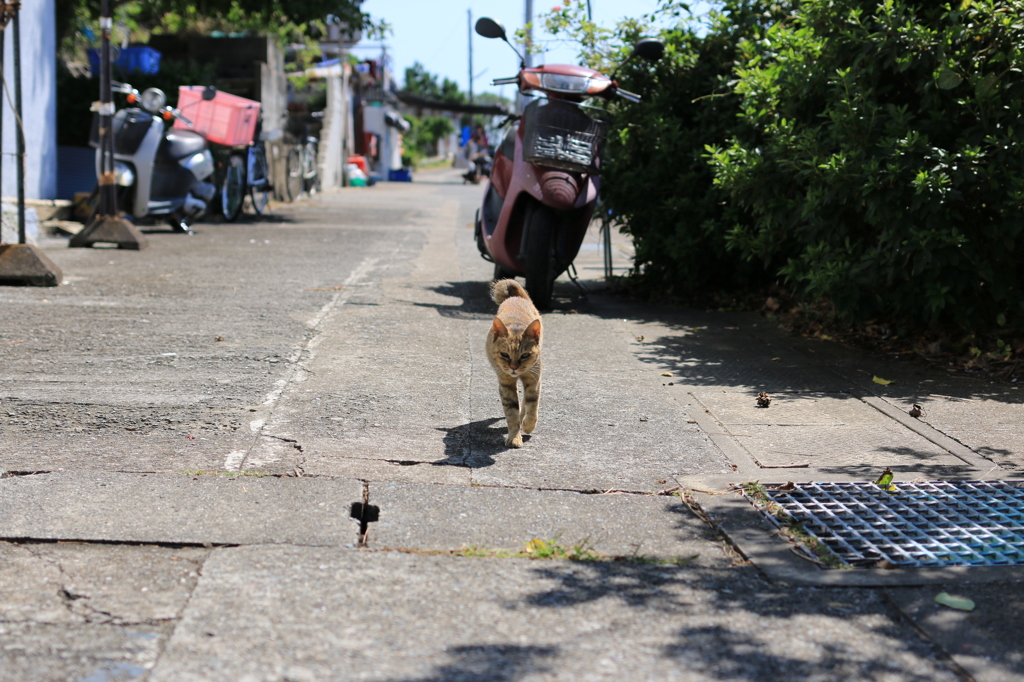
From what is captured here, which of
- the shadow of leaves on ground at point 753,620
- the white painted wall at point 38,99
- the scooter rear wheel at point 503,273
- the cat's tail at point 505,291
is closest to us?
the shadow of leaves on ground at point 753,620

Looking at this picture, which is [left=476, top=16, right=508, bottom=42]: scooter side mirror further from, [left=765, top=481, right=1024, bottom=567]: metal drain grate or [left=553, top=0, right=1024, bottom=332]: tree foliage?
[left=765, top=481, right=1024, bottom=567]: metal drain grate

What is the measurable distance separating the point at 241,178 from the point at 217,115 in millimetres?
1737

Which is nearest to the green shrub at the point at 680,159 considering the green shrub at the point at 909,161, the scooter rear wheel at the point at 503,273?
the scooter rear wheel at the point at 503,273

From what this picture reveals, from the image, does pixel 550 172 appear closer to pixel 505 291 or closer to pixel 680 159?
pixel 680 159

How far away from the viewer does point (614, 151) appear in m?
8.90

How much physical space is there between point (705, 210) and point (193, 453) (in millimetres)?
5401

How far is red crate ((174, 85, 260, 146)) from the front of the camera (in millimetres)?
14344

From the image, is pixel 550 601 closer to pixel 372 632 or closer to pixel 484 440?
pixel 372 632

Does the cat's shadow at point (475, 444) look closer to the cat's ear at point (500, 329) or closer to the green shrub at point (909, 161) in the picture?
the cat's ear at point (500, 329)

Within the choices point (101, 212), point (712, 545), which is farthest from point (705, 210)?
point (101, 212)

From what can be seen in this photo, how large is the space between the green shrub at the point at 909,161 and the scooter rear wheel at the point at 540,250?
1.40 m

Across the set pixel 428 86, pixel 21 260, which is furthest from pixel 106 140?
pixel 428 86

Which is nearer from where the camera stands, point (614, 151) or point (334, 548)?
point (334, 548)

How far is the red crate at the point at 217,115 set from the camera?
1434 centimetres
